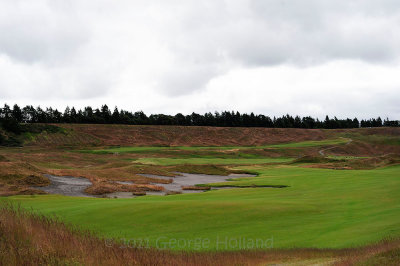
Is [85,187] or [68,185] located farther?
[68,185]

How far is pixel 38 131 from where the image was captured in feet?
336

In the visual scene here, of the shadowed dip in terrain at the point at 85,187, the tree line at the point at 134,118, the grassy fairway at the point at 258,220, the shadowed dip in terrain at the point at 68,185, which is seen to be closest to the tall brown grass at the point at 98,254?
the grassy fairway at the point at 258,220

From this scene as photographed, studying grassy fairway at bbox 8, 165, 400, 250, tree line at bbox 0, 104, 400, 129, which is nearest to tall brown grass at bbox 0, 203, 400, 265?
grassy fairway at bbox 8, 165, 400, 250

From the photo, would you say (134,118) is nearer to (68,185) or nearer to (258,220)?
(68,185)

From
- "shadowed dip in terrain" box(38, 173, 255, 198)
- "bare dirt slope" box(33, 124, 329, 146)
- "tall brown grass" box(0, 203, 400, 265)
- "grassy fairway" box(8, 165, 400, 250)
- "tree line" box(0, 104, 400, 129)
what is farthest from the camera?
"tree line" box(0, 104, 400, 129)

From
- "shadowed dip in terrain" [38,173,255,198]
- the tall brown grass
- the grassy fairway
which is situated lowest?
"shadowed dip in terrain" [38,173,255,198]

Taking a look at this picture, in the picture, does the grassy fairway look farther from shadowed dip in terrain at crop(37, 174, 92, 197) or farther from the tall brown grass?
shadowed dip in terrain at crop(37, 174, 92, 197)

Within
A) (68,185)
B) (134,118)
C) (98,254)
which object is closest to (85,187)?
(68,185)

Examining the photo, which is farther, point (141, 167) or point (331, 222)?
point (141, 167)

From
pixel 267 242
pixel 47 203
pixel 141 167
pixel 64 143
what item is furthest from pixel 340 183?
pixel 64 143

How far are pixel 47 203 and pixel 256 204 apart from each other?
1547 centimetres

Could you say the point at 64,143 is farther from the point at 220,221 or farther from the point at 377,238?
the point at 377,238

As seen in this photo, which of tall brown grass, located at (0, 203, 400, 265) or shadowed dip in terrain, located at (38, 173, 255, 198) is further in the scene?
shadowed dip in terrain, located at (38, 173, 255, 198)

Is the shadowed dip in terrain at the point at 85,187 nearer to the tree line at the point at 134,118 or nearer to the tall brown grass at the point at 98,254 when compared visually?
the tall brown grass at the point at 98,254
